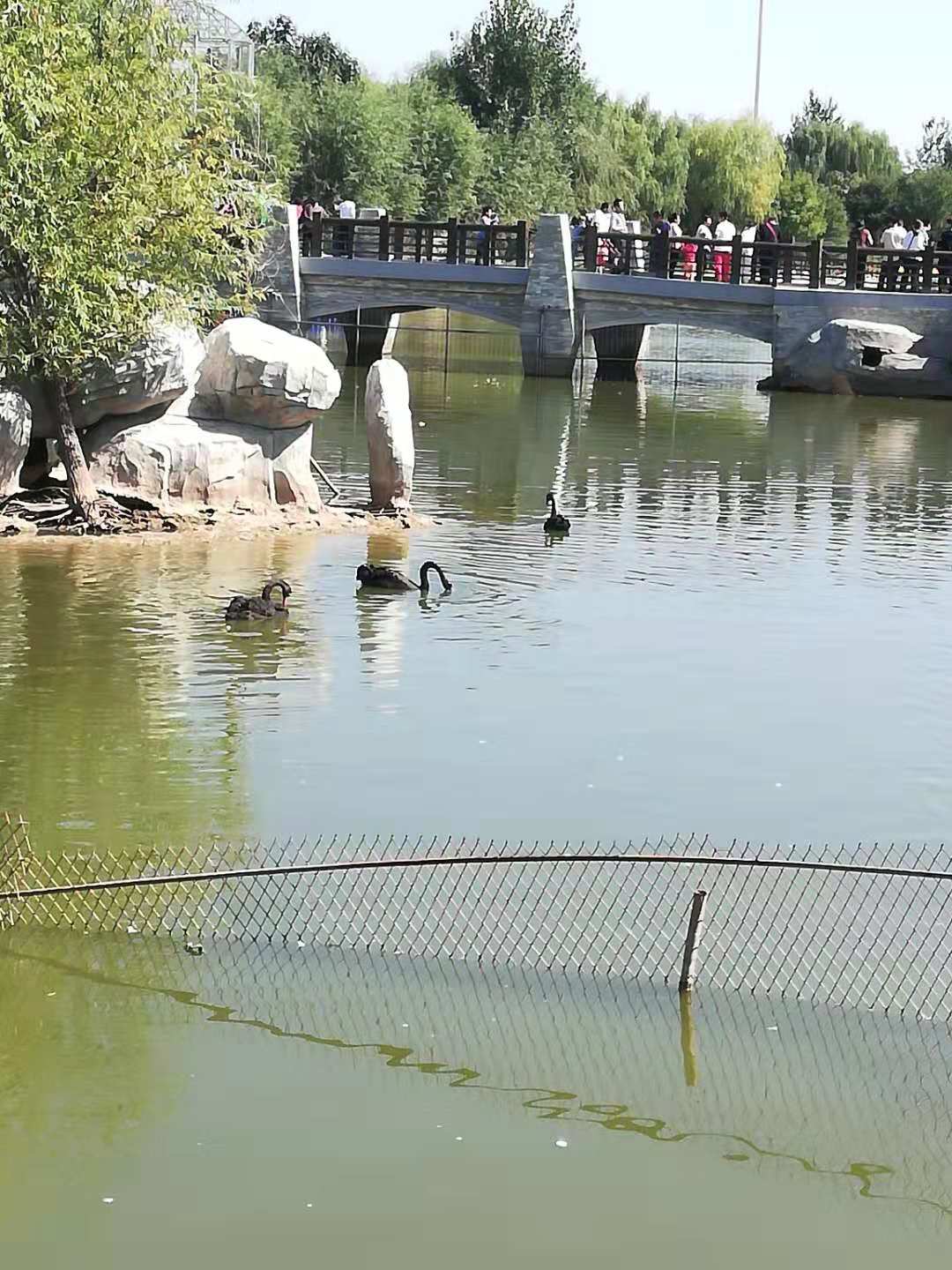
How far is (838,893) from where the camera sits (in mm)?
10000

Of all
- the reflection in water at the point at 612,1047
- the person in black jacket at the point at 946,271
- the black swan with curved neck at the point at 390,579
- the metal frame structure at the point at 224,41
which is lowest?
the reflection in water at the point at 612,1047

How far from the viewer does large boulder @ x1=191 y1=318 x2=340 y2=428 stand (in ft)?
67.0

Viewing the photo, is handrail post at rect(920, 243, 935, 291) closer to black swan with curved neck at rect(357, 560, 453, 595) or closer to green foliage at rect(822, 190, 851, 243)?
black swan with curved neck at rect(357, 560, 453, 595)

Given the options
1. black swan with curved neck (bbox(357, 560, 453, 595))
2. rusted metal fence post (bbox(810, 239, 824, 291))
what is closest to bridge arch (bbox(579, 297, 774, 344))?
rusted metal fence post (bbox(810, 239, 824, 291))

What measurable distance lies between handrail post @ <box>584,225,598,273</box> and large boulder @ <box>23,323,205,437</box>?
72.7ft

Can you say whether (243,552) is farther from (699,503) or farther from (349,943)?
(349,943)

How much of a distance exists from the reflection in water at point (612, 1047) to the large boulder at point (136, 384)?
11415 mm

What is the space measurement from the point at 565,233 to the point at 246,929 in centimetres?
3331

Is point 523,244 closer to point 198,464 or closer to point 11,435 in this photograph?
point 198,464

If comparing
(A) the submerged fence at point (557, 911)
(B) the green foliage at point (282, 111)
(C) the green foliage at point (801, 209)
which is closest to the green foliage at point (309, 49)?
(B) the green foliage at point (282, 111)

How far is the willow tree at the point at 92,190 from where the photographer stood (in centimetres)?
1786

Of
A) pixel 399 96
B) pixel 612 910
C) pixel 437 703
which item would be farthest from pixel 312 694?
pixel 399 96

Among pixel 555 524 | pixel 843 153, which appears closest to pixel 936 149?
pixel 843 153

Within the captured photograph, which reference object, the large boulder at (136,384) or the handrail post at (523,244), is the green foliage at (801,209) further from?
the large boulder at (136,384)
